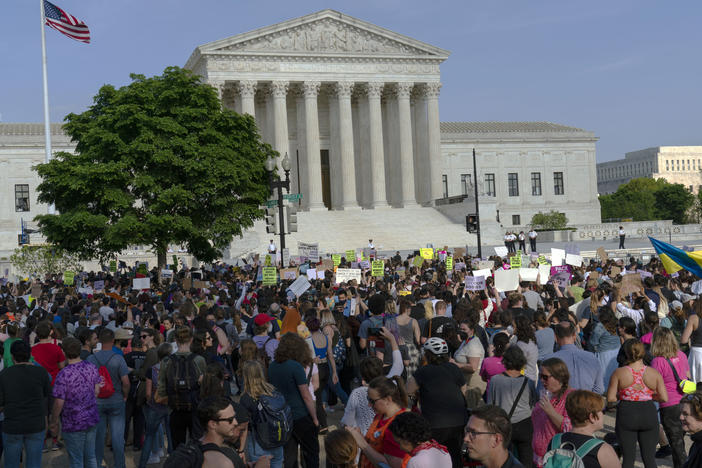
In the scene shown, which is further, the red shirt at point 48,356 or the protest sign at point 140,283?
the protest sign at point 140,283

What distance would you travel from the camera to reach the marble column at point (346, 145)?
63.2 meters

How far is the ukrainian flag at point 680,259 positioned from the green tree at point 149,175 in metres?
20.7

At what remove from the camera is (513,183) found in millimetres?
80750

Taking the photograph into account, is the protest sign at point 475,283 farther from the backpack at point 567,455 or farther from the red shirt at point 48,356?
the backpack at point 567,455

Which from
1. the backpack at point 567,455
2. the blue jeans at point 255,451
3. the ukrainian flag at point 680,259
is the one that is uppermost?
the ukrainian flag at point 680,259

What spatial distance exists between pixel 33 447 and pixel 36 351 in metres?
1.77

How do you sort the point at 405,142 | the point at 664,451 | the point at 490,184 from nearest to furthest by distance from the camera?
the point at 664,451
the point at 405,142
the point at 490,184

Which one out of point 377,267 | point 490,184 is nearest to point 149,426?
point 377,267

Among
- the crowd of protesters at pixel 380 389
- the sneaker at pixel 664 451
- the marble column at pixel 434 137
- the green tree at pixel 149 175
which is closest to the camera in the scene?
the crowd of protesters at pixel 380 389

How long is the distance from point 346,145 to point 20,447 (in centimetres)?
5545

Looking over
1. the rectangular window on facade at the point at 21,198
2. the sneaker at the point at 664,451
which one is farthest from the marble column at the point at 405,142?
the sneaker at the point at 664,451

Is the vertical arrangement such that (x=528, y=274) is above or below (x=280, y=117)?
below

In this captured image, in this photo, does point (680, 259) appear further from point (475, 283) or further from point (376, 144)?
point (376, 144)

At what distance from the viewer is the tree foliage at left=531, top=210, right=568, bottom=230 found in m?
74.3
